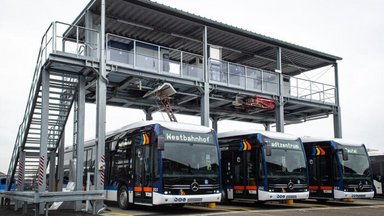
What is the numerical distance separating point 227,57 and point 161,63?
733cm

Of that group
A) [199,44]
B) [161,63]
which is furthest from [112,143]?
[199,44]

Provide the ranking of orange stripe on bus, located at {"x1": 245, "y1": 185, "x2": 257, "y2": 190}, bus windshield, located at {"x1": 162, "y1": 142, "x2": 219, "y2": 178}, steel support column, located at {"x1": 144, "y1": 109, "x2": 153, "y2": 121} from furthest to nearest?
steel support column, located at {"x1": 144, "y1": 109, "x2": 153, "y2": 121}
orange stripe on bus, located at {"x1": 245, "y1": 185, "x2": 257, "y2": 190}
bus windshield, located at {"x1": 162, "y1": 142, "x2": 219, "y2": 178}

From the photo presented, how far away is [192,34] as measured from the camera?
2200 centimetres

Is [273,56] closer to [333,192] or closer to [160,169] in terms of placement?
[333,192]

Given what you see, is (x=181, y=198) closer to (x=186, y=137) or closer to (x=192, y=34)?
(x=186, y=137)

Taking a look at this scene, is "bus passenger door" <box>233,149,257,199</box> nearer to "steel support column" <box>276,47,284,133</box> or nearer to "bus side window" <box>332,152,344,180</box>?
"bus side window" <box>332,152,344,180</box>

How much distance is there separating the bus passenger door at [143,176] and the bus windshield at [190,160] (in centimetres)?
70

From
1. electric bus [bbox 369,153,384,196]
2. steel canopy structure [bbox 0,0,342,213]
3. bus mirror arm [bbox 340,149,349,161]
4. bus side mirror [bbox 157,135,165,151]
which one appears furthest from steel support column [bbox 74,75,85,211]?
electric bus [bbox 369,153,384,196]

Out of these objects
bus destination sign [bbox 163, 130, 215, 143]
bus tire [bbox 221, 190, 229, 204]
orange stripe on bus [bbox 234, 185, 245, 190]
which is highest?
bus destination sign [bbox 163, 130, 215, 143]

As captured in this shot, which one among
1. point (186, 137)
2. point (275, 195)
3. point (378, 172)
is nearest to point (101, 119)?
point (186, 137)

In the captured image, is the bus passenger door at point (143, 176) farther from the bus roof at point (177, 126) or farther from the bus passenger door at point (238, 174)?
the bus passenger door at point (238, 174)

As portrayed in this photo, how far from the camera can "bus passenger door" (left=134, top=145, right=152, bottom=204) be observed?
14.3m

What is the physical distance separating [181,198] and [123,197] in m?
3.01

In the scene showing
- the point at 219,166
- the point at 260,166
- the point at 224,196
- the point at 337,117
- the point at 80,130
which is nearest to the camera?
the point at 219,166
